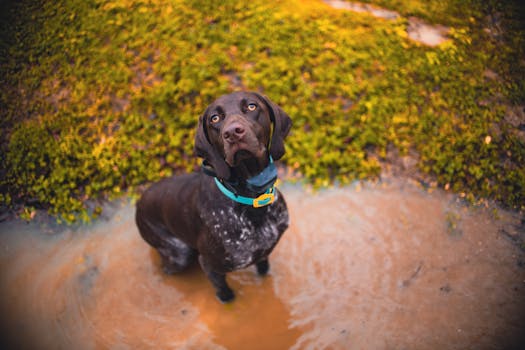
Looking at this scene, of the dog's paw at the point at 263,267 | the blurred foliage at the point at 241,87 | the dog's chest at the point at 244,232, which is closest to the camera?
the dog's chest at the point at 244,232

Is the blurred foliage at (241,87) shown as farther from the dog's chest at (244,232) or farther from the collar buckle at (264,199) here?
the collar buckle at (264,199)

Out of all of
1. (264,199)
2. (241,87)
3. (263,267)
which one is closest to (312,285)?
(263,267)

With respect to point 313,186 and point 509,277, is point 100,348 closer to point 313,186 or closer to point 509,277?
point 313,186

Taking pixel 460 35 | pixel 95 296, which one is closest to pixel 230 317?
pixel 95 296

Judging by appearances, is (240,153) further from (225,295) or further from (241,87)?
(241,87)

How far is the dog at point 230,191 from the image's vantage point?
2.73 metres

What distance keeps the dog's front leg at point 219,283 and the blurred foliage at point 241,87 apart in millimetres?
1875

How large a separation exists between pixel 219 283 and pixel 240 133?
1771 mm

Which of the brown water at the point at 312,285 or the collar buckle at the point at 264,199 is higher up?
the collar buckle at the point at 264,199

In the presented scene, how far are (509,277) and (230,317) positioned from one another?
303 centimetres

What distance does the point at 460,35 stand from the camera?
5570mm

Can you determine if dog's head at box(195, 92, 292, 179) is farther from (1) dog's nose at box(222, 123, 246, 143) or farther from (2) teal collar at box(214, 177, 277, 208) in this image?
(2) teal collar at box(214, 177, 277, 208)

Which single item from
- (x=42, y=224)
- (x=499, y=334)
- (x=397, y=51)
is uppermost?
(x=397, y=51)

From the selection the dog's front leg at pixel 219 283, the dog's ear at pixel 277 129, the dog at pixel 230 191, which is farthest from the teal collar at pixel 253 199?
the dog's front leg at pixel 219 283
